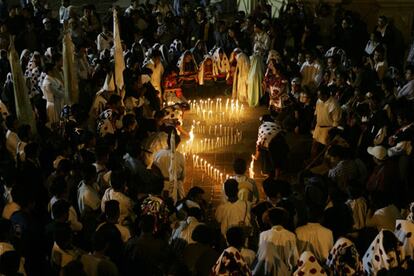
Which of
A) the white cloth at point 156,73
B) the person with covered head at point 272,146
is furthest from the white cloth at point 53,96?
the person with covered head at point 272,146

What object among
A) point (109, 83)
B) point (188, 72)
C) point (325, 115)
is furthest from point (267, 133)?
point (188, 72)

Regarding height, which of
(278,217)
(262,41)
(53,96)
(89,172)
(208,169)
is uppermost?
(262,41)

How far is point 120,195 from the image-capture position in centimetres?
793

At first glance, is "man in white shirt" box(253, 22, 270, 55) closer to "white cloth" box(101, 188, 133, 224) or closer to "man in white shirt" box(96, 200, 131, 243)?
"white cloth" box(101, 188, 133, 224)

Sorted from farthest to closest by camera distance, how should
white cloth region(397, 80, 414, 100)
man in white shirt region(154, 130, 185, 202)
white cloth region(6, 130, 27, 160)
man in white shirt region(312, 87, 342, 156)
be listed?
white cloth region(397, 80, 414, 100), man in white shirt region(312, 87, 342, 156), white cloth region(6, 130, 27, 160), man in white shirt region(154, 130, 185, 202)

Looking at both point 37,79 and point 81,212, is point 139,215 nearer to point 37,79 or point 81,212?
point 81,212

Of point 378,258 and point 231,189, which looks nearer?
point 378,258

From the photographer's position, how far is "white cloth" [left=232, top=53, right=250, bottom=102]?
14.9m

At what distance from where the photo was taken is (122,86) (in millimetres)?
12555

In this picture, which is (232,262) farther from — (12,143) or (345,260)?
(12,143)

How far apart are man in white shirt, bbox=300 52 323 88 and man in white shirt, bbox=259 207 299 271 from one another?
7060mm

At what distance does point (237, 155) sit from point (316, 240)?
5.48 m

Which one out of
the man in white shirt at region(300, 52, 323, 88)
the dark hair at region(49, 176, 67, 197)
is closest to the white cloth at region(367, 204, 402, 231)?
the dark hair at region(49, 176, 67, 197)

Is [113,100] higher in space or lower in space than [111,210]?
higher
